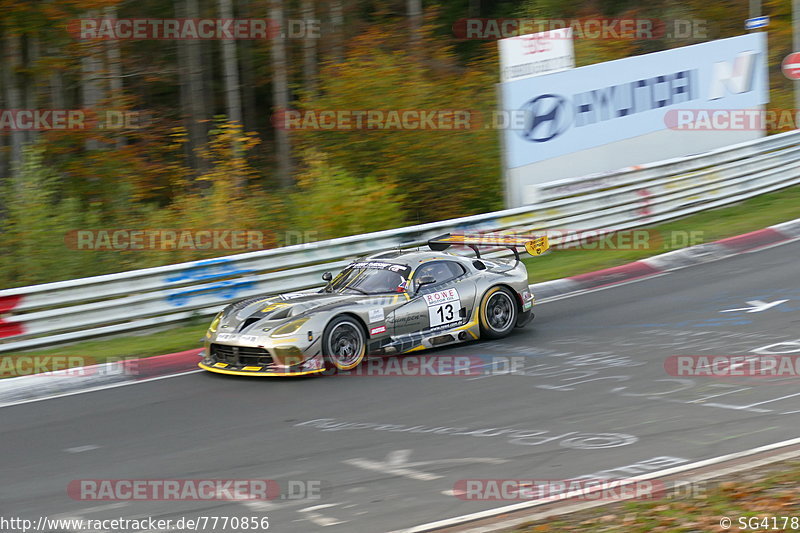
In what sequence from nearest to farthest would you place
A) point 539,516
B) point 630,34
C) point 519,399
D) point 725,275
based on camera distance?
point 539,516 → point 519,399 → point 725,275 → point 630,34

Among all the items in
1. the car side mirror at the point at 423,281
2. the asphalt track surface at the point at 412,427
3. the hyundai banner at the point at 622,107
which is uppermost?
the hyundai banner at the point at 622,107

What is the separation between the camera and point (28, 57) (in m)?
22.3

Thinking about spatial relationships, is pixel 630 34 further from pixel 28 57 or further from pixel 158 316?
pixel 158 316

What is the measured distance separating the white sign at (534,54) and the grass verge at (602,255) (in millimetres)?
3891

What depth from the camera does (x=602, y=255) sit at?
16.4m

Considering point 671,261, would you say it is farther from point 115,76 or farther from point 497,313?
point 115,76

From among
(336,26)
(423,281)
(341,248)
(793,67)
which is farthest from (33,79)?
(793,67)

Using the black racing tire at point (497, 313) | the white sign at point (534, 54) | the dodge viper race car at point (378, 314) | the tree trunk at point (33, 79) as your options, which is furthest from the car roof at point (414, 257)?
the tree trunk at point (33, 79)

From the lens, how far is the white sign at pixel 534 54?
18.2 metres

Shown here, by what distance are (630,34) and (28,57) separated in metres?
17.9

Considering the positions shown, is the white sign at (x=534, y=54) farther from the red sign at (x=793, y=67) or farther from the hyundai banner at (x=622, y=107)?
the red sign at (x=793, y=67)

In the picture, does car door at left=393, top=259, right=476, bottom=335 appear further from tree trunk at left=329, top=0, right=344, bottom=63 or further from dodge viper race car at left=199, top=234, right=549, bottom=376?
tree trunk at left=329, top=0, right=344, bottom=63

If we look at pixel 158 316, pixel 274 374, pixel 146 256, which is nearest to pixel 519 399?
pixel 274 374

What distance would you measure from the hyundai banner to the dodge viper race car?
5541 mm
